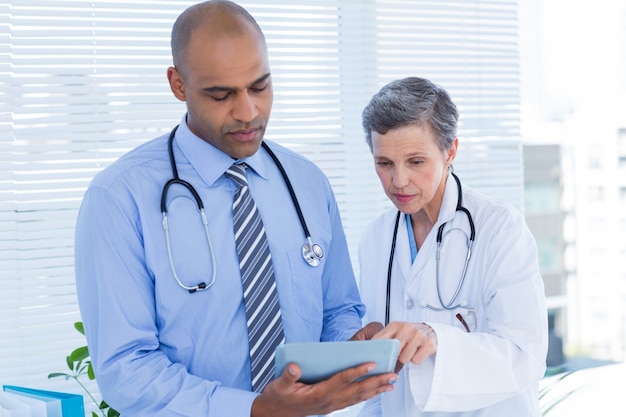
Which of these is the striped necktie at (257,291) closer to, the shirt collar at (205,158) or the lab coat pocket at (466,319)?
the shirt collar at (205,158)

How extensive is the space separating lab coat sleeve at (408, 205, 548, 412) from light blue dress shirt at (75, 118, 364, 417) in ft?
0.65

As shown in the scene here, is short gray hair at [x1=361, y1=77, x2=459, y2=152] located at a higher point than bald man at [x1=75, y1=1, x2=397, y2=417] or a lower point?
higher

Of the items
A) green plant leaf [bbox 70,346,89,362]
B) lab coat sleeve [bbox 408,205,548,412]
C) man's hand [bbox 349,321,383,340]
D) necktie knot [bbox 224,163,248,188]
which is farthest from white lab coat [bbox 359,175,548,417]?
green plant leaf [bbox 70,346,89,362]

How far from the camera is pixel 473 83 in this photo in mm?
3076

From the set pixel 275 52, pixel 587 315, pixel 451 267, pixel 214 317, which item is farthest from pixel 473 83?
pixel 587 315

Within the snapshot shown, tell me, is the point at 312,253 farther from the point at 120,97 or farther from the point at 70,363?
the point at 120,97

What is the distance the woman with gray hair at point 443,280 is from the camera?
1650mm

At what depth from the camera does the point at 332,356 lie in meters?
1.32

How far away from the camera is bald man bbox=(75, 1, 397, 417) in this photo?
1437 millimetres

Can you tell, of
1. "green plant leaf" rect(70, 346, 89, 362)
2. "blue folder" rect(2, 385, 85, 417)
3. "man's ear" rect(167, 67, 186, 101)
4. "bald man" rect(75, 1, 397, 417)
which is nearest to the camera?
"bald man" rect(75, 1, 397, 417)

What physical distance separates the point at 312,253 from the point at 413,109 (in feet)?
1.29

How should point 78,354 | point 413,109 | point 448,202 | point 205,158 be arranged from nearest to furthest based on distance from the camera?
point 205,158, point 413,109, point 448,202, point 78,354

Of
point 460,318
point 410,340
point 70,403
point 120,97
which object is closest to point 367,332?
point 410,340

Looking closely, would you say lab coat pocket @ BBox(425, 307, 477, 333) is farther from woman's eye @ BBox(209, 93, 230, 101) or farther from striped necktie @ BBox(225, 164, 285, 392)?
woman's eye @ BBox(209, 93, 230, 101)
